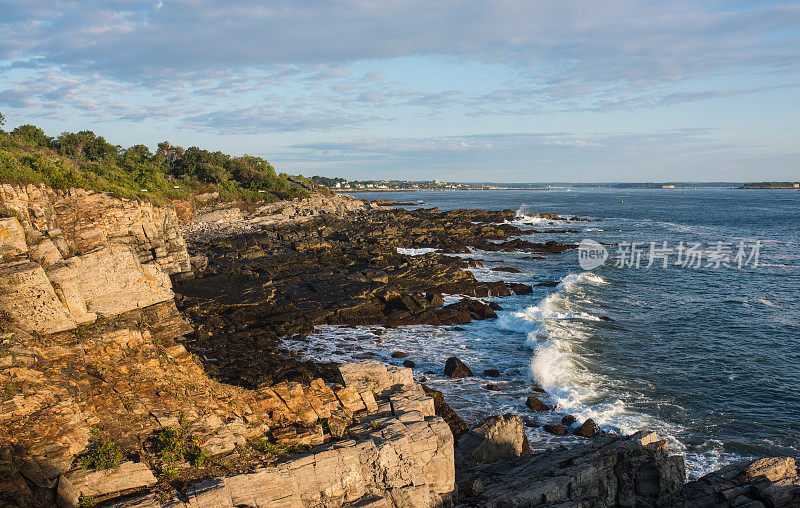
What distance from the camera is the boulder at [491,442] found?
12267 millimetres

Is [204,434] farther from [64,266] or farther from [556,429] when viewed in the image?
[556,429]

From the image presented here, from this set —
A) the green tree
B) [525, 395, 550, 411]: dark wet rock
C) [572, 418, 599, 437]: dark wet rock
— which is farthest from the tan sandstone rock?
the green tree

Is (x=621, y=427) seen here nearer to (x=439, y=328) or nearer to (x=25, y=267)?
(x=439, y=328)

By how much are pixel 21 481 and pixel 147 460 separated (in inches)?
69.0

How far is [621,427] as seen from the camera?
15797mm

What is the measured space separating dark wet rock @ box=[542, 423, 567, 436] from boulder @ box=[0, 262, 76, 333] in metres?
14.1

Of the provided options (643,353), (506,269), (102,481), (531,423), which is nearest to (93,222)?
(102,481)

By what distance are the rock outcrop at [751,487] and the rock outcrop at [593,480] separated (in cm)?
78

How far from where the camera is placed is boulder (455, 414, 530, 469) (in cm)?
1227

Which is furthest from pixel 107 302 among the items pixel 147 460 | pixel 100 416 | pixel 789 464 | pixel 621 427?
pixel 789 464

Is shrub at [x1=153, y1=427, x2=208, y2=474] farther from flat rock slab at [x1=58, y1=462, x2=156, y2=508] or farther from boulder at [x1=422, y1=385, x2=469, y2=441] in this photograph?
boulder at [x1=422, y1=385, x2=469, y2=441]

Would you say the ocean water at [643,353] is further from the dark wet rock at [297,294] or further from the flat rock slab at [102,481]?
the flat rock slab at [102,481]

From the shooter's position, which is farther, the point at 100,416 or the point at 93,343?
the point at 93,343

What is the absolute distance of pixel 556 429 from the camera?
51.5 ft
